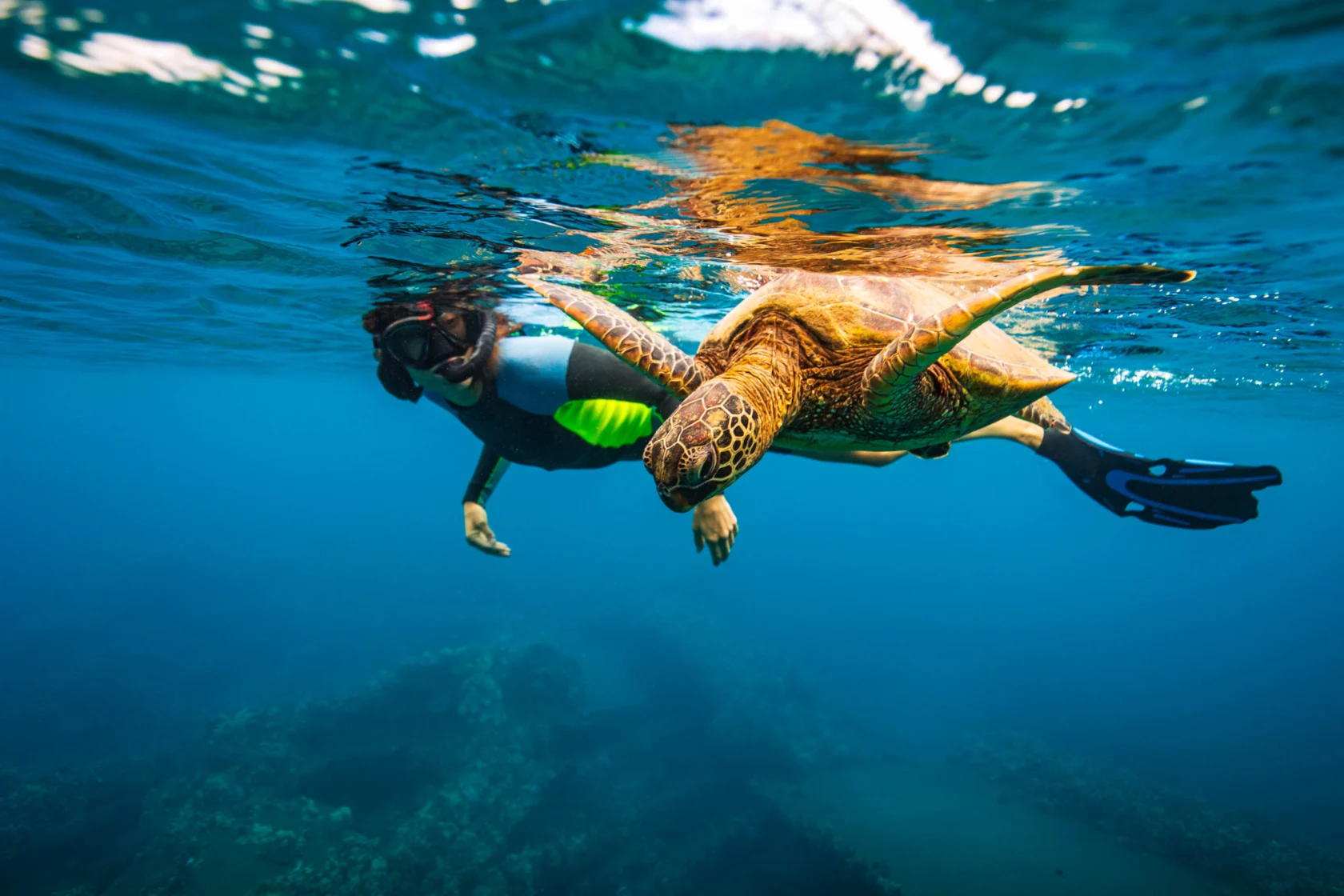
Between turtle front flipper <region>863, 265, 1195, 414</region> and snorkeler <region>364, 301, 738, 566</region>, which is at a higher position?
turtle front flipper <region>863, 265, 1195, 414</region>

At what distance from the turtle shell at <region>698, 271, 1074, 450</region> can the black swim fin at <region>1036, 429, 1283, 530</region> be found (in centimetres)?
318

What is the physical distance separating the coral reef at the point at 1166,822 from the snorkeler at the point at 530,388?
59.2 ft

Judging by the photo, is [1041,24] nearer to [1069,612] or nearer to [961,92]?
[961,92]

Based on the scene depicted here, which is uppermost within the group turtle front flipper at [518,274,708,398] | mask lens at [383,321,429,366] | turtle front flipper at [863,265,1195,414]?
turtle front flipper at [863,265,1195,414]

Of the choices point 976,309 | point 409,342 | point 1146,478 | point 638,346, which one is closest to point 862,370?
point 976,309

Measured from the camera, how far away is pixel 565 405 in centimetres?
527

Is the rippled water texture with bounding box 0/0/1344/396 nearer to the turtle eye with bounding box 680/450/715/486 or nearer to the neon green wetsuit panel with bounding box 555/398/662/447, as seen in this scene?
the neon green wetsuit panel with bounding box 555/398/662/447

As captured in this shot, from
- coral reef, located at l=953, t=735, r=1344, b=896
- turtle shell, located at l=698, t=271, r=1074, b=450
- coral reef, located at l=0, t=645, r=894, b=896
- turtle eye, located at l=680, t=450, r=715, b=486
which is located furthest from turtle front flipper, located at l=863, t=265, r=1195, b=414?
coral reef, located at l=953, t=735, r=1344, b=896

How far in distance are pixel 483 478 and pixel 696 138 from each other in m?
3.98

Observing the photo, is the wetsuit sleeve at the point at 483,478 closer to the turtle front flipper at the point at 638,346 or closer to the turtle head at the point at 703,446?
the turtle front flipper at the point at 638,346

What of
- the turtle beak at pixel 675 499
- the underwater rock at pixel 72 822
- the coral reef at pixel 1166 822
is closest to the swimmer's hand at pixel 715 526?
the turtle beak at pixel 675 499

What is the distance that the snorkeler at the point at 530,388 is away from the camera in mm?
5059

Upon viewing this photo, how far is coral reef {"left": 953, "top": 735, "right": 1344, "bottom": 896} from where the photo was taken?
13750mm

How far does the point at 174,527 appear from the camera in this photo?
60.6m
